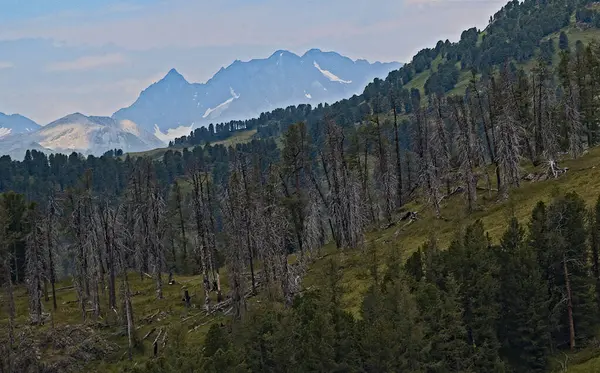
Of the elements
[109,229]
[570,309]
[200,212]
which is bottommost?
[570,309]

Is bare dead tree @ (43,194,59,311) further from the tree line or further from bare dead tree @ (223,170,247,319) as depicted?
the tree line

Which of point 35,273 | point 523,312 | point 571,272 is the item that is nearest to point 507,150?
→ point 571,272

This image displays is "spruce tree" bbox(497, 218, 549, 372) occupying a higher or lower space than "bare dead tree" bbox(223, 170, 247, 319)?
lower

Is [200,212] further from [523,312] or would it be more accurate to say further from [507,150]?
[507,150]

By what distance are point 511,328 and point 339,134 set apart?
30.9 metres

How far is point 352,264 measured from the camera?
62156 millimetres

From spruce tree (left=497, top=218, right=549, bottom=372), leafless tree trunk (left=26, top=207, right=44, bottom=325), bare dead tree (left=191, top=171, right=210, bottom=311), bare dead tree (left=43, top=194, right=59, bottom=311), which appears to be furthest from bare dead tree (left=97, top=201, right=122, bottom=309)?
spruce tree (left=497, top=218, right=549, bottom=372)

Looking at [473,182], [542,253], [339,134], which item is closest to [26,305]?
[339,134]

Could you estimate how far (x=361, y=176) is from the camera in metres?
77.1

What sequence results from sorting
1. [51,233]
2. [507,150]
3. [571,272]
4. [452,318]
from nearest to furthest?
[452,318]
[571,272]
[507,150]
[51,233]

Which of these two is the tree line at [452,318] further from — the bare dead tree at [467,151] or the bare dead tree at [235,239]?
the bare dead tree at [467,151]

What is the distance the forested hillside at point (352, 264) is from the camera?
3869cm

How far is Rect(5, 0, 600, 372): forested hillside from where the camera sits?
38.7 m

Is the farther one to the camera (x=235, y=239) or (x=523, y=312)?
(x=235, y=239)
